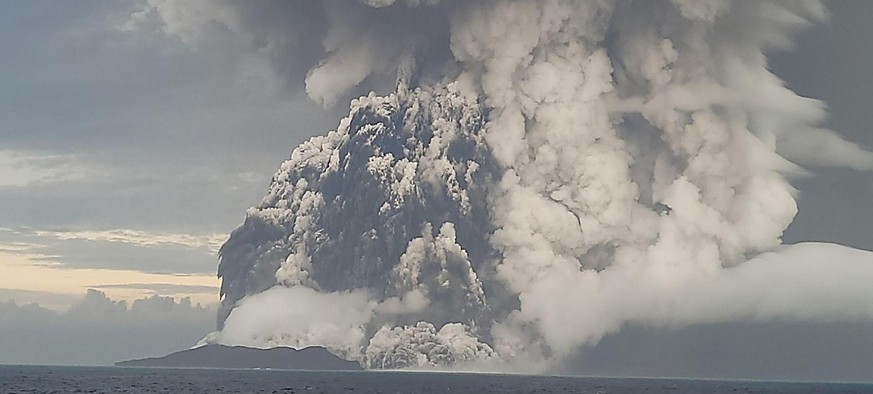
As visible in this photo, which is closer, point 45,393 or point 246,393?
point 45,393

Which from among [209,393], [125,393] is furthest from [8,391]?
[209,393]

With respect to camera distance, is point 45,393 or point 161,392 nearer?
point 45,393

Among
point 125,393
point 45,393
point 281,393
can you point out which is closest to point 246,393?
point 281,393

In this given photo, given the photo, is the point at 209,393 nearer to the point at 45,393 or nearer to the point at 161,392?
the point at 161,392

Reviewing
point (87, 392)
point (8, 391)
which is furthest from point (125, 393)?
point (8, 391)

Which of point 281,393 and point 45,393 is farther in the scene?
point 281,393

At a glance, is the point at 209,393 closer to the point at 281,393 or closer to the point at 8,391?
the point at 281,393

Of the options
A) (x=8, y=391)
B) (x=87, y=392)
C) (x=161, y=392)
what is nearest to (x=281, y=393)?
(x=161, y=392)

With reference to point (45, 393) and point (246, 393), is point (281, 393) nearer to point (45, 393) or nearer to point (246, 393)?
point (246, 393)
